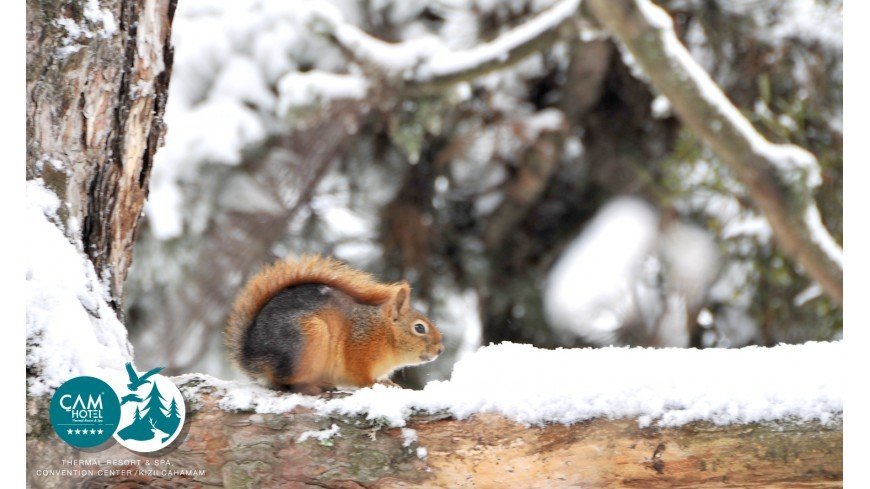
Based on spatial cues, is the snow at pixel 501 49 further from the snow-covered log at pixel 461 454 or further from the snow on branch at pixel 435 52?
the snow-covered log at pixel 461 454

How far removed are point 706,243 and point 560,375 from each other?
1762 mm

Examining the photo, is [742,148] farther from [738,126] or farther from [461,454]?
[461,454]

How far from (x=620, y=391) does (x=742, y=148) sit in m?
1.19

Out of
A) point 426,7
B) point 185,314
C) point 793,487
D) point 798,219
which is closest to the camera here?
point 793,487

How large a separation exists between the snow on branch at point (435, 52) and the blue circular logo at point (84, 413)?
1470 millimetres

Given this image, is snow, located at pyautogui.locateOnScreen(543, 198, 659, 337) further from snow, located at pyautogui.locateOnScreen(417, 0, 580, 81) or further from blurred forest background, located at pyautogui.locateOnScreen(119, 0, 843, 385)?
snow, located at pyautogui.locateOnScreen(417, 0, 580, 81)

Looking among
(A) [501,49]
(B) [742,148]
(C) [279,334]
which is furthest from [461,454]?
(A) [501,49]

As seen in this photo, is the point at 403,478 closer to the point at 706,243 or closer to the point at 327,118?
the point at 327,118

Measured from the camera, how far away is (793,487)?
1082 millimetres

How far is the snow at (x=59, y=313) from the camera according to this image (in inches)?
44.9

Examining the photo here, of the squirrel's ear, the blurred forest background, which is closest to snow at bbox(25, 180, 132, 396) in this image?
the squirrel's ear

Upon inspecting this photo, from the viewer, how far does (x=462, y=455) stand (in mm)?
1115

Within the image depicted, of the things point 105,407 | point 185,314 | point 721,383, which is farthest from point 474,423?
point 185,314

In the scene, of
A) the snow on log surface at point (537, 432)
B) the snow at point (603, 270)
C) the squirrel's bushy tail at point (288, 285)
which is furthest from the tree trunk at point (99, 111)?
the snow at point (603, 270)
